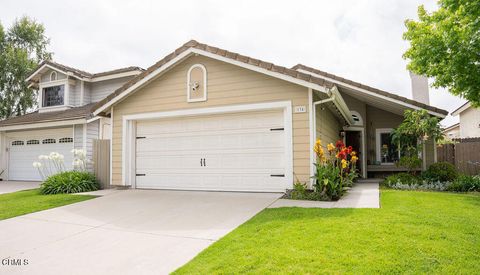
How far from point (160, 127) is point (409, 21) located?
10.5m

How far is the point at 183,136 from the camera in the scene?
354 inches

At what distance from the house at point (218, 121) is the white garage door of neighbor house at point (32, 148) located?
5.34 metres

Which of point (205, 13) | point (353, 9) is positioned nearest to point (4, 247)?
point (205, 13)

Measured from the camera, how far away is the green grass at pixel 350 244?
9.87 ft

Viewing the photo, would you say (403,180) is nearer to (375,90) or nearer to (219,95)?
(375,90)

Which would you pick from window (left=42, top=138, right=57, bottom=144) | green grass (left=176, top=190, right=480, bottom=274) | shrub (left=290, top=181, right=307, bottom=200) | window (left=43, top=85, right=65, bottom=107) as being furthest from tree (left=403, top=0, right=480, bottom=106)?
window (left=43, top=85, right=65, bottom=107)

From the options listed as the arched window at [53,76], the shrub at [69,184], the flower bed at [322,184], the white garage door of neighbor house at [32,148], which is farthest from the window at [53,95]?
the flower bed at [322,184]

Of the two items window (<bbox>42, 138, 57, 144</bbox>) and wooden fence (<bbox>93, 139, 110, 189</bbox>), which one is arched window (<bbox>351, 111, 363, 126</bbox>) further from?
window (<bbox>42, 138, 57, 144</bbox>)

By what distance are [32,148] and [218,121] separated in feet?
38.3

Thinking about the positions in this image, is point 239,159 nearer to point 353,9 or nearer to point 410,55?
point 353,9

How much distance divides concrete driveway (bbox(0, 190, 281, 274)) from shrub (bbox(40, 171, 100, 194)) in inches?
91.8

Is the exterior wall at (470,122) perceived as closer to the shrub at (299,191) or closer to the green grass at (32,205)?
the shrub at (299,191)

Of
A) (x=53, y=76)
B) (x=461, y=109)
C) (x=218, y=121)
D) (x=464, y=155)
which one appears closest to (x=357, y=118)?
(x=464, y=155)

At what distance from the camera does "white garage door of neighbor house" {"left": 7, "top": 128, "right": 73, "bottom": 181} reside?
14094mm
